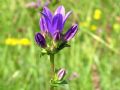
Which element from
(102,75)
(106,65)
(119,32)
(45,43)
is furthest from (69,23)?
(45,43)

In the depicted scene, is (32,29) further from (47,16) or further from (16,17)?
(47,16)

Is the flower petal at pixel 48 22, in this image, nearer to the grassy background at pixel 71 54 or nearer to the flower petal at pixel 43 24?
the flower petal at pixel 43 24

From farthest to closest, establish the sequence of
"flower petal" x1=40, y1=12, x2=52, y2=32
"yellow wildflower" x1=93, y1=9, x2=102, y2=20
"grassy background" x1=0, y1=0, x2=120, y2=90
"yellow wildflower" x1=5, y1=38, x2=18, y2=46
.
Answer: "yellow wildflower" x1=93, y1=9, x2=102, y2=20, "yellow wildflower" x1=5, y1=38, x2=18, y2=46, "grassy background" x1=0, y1=0, x2=120, y2=90, "flower petal" x1=40, y1=12, x2=52, y2=32

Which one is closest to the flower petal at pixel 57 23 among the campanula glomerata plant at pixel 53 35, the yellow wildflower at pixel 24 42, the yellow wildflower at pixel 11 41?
the campanula glomerata plant at pixel 53 35

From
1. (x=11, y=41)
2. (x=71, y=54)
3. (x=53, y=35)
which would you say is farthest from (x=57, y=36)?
(x=11, y=41)

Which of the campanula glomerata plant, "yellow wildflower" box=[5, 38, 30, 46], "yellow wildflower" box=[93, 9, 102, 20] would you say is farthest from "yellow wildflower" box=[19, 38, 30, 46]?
the campanula glomerata plant

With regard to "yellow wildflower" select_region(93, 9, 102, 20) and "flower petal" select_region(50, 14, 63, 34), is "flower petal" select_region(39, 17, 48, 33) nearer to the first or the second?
"flower petal" select_region(50, 14, 63, 34)

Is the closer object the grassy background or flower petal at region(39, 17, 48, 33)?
flower petal at region(39, 17, 48, 33)
